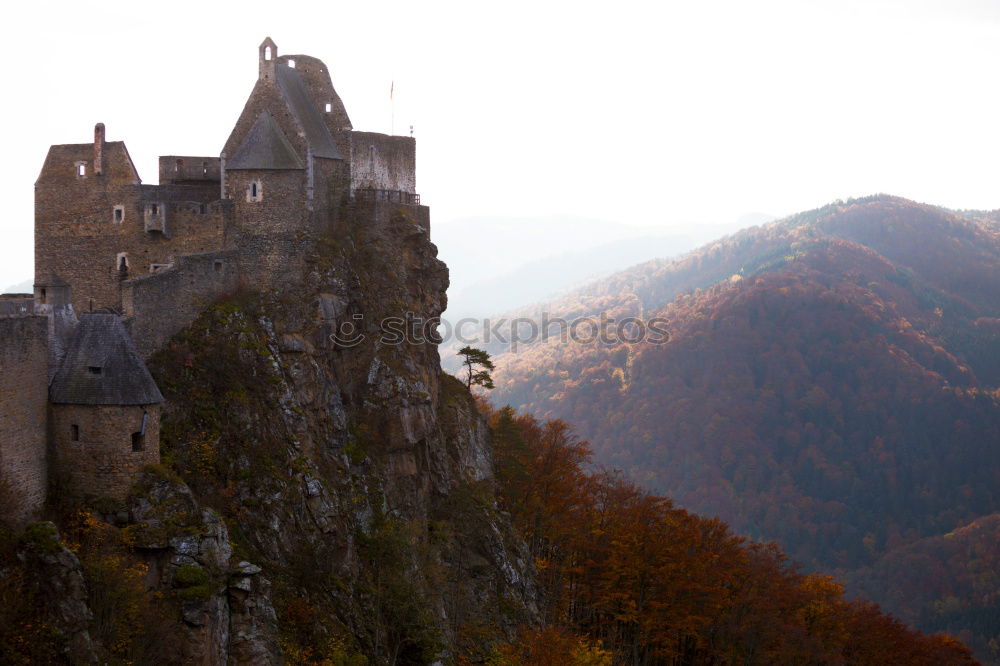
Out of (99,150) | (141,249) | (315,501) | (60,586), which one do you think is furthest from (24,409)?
(99,150)

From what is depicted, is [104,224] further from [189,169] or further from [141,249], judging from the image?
[189,169]

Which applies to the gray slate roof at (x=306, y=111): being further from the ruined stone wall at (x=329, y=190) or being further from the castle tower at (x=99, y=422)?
the castle tower at (x=99, y=422)

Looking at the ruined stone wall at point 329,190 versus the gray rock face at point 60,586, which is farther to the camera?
the ruined stone wall at point 329,190

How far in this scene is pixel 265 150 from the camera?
4291cm

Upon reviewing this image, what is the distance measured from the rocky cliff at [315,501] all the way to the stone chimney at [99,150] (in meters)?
8.20

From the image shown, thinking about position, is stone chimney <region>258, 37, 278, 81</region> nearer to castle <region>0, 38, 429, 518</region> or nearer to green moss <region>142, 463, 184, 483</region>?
castle <region>0, 38, 429, 518</region>

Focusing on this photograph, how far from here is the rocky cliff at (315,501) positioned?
29109mm

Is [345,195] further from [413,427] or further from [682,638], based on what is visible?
[682,638]

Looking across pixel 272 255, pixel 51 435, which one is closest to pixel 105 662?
pixel 51 435

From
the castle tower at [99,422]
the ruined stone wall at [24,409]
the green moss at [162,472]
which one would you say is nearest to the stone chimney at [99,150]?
the castle tower at [99,422]

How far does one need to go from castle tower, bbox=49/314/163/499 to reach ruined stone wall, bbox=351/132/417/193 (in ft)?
63.7

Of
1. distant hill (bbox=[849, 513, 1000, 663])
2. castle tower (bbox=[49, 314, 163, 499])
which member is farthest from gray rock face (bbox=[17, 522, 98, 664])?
distant hill (bbox=[849, 513, 1000, 663])

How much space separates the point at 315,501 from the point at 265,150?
53.5ft

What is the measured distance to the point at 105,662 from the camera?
84.9 ft
